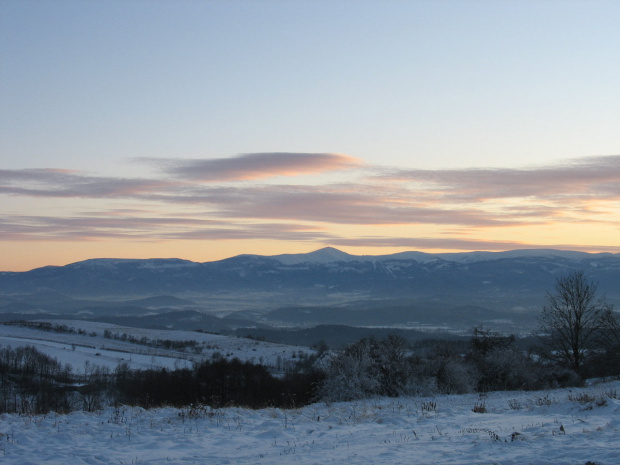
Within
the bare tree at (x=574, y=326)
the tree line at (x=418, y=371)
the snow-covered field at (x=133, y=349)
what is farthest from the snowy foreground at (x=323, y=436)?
the snow-covered field at (x=133, y=349)

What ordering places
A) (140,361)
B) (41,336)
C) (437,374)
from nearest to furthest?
(437,374), (140,361), (41,336)

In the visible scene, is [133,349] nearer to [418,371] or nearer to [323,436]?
[418,371]

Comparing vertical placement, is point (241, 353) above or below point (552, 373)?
below

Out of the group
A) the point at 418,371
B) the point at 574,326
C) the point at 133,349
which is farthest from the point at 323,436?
the point at 133,349

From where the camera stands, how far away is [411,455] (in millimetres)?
11562

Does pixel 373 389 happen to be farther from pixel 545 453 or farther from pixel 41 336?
pixel 41 336

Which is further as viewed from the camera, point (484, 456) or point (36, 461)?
point (36, 461)

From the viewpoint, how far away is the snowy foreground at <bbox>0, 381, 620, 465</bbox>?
11.3m

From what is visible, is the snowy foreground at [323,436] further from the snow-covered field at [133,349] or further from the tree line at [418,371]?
the snow-covered field at [133,349]

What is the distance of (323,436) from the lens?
580 inches

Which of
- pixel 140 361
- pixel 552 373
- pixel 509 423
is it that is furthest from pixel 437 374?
pixel 140 361

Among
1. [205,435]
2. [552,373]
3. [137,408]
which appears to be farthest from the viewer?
[552,373]

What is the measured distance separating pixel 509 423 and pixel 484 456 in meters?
4.74

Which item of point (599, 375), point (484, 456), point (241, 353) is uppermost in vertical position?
point (484, 456)
